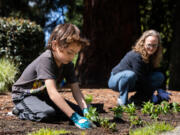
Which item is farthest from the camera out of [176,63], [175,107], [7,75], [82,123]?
[176,63]

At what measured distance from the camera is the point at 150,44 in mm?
4102

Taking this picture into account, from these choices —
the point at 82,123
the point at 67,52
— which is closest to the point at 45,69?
the point at 67,52

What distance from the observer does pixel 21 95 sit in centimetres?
316

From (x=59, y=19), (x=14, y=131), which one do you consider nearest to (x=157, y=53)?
(x=14, y=131)

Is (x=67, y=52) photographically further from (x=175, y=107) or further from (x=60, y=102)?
(x=175, y=107)

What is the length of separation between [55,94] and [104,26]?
4.80m

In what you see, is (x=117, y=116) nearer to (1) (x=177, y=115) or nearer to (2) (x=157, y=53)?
(1) (x=177, y=115)

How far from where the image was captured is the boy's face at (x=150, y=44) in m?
4.10

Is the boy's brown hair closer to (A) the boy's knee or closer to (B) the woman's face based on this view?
(A) the boy's knee

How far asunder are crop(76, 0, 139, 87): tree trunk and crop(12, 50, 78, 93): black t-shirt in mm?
3846

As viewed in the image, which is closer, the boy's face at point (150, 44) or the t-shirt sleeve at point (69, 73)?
the t-shirt sleeve at point (69, 73)

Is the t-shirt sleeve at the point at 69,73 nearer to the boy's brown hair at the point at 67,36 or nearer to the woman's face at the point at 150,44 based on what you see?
the boy's brown hair at the point at 67,36

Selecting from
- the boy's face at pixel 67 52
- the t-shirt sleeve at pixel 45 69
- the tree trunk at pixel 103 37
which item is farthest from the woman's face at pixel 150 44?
the tree trunk at pixel 103 37

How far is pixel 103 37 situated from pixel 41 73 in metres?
4.61
